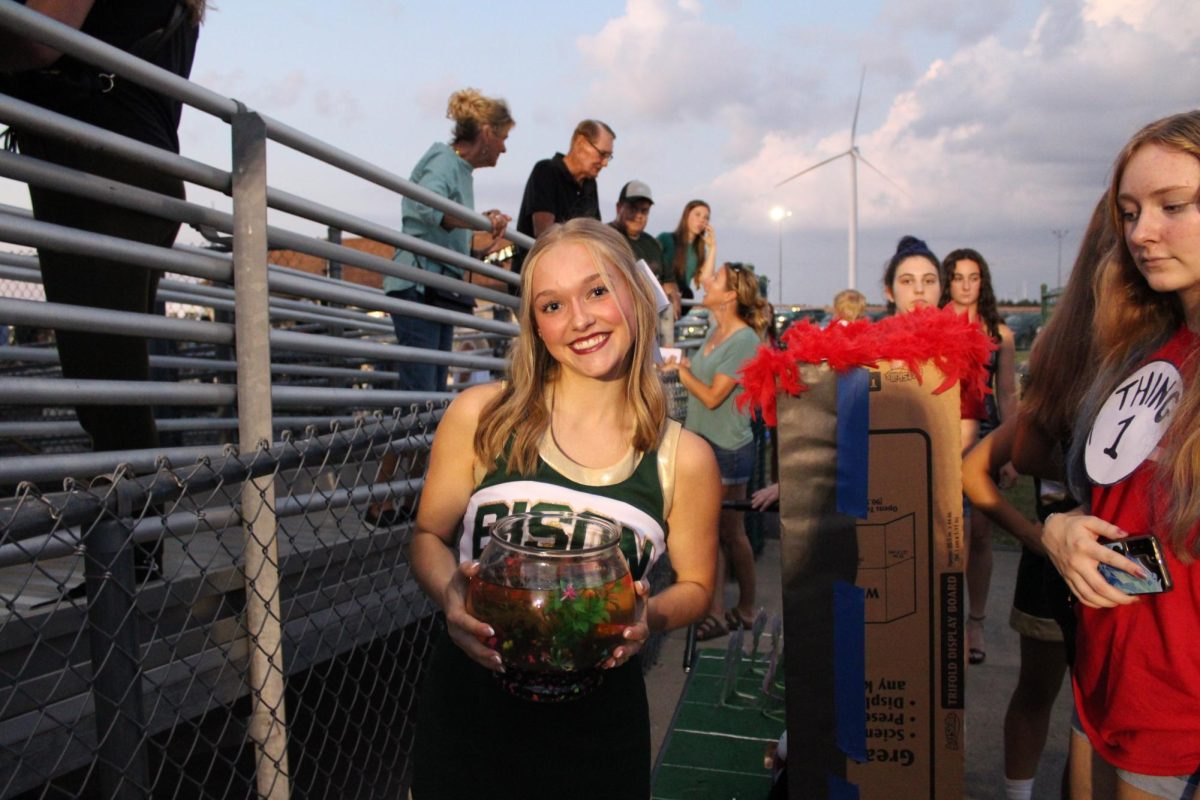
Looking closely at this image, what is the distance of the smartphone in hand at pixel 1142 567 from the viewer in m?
1.48

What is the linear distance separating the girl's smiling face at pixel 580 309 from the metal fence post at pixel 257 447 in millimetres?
786

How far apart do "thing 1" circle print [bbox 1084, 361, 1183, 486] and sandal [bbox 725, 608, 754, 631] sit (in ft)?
12.2

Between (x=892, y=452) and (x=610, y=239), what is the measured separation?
95 centimetres

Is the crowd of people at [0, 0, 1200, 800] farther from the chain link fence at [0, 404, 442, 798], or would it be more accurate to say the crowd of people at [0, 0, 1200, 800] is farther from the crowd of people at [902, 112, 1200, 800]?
the chain link fence at [0, 404, 442, 798]

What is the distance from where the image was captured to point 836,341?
7.81 feet

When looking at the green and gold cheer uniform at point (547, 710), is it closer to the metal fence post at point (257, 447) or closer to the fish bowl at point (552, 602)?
the fish bowl at point (552, 602)

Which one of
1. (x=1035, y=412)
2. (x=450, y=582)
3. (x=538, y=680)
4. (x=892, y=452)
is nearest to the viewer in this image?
(x=538, y=680)

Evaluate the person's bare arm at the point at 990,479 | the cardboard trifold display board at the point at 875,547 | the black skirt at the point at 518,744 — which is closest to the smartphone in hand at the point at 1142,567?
the person's bare arm at the point at 990,479

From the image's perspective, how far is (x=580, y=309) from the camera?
1904 millimetres

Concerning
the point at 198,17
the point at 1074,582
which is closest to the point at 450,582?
the point at 1074,582

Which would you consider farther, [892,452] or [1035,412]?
[892,452]

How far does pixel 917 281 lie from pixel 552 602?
341cm

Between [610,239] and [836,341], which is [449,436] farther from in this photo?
[836,341]

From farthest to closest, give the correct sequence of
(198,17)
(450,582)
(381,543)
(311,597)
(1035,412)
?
(381,543) < (311,597) < (198,17) < (1035,412) < (450,582)
